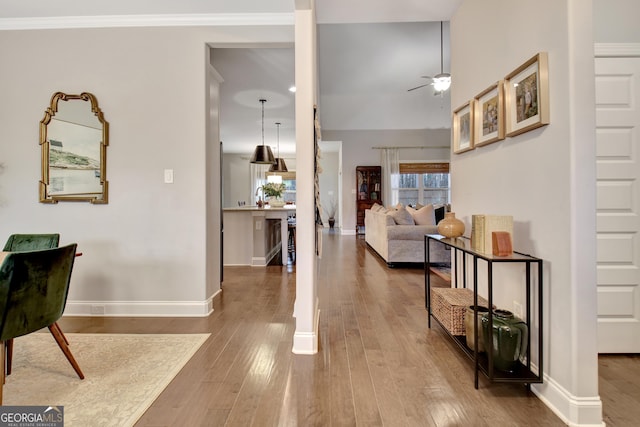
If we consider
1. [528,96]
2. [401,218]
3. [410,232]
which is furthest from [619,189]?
[401,218]

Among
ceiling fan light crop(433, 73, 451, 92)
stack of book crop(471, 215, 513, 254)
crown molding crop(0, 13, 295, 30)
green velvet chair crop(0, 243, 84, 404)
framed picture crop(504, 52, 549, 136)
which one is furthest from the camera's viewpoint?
ceiling fan light crop(433, 73, 451, 92)

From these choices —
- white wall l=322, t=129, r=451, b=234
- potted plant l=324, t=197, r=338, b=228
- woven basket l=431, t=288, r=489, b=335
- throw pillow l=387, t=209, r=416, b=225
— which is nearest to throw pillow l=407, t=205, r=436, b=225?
throw pillow l=387, t=209, r=416, b=225

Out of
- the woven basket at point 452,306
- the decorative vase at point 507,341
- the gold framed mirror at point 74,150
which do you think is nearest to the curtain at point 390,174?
the woven basket at point 452,306

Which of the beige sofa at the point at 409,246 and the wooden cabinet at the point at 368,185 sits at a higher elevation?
the wooden cabinet at the point at 368,185

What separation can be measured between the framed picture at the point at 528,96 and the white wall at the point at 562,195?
35 mm

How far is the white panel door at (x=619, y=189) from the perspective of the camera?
6.75 ft

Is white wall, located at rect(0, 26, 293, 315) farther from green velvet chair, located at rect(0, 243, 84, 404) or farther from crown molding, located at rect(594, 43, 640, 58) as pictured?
crown molding, located at rect(594, 43, 640, 58)

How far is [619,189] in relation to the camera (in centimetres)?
206

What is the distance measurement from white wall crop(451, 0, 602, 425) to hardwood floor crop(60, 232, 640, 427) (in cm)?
25

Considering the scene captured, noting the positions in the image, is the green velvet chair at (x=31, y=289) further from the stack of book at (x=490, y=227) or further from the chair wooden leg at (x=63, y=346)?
the stack of book at (x=490, y=227)

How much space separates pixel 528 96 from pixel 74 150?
357cm

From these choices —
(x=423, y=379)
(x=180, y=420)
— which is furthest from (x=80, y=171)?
(x=423, y=379)

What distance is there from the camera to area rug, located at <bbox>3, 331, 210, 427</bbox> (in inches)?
62.6

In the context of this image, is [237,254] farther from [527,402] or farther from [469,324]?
[527,402]
